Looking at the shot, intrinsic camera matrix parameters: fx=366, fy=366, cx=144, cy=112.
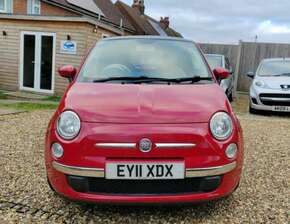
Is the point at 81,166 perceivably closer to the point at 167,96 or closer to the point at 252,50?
the point at 167,96

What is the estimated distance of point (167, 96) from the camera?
304 cm

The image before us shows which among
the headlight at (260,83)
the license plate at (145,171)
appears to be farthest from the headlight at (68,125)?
the headlight at (260,83)

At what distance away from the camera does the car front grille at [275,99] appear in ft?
29.2

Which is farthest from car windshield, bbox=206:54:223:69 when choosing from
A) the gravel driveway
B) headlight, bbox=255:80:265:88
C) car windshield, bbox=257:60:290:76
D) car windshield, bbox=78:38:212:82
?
car windshield, bbox=78:38:212:82

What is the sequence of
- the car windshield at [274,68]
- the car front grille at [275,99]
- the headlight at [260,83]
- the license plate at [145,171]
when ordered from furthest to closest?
the car windshield at [274,68] → the headlight at [260,83] → the car front grille at [275,99] → the license plate at [145,171]

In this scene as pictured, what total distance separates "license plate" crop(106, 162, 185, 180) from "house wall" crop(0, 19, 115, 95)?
9122 mm

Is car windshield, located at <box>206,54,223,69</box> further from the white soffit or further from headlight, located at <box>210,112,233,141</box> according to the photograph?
the white soffit

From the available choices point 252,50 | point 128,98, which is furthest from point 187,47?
point 252,50

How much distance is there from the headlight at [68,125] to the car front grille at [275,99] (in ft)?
23.4

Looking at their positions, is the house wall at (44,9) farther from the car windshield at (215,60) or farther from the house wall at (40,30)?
the car windshield at (215,60)

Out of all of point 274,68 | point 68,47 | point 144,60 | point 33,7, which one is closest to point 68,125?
point 144,60

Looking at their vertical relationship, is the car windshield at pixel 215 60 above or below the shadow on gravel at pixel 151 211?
above

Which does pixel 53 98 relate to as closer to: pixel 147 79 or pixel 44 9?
pixel 44 9

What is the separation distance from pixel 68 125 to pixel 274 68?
8237 millimetres
